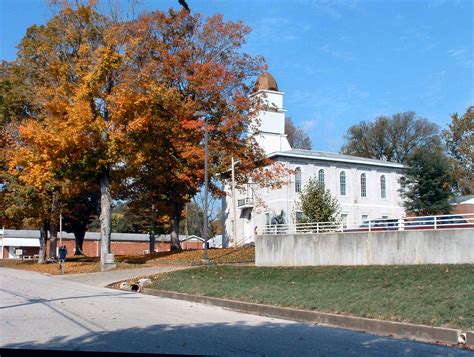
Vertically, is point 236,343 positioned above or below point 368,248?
below

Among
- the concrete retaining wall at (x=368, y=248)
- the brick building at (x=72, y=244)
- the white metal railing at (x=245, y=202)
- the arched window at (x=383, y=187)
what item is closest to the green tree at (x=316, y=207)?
the concrete retaining wall at (x=368, y=248)

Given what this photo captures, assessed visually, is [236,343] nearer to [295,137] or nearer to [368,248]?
[368,248]

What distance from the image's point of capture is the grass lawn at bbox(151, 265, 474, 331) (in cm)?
1209

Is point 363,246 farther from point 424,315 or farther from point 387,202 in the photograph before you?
point 387,202

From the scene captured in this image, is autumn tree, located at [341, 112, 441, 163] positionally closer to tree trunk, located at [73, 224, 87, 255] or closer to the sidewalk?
tree trunk, located at [73, 224, 87, 255]

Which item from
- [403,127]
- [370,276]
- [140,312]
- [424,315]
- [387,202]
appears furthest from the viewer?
[403,127]

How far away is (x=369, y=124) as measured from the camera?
78.6m

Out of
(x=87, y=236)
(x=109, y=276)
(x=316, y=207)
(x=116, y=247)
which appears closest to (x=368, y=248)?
(x=109, y=276)

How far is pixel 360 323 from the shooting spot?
12.1 meters

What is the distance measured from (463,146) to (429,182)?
11197mm

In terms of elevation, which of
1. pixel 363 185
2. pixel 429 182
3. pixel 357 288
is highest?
pixel 363 185

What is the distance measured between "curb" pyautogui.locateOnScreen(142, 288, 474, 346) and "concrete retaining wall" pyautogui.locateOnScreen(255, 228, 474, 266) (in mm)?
8460

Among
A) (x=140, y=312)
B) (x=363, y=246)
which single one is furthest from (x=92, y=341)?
(x=363, y=246)

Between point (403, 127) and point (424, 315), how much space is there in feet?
221
